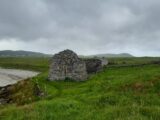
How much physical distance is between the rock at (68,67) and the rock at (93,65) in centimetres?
873

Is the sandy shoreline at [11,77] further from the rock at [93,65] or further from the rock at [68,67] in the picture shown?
the rock at [68,67]

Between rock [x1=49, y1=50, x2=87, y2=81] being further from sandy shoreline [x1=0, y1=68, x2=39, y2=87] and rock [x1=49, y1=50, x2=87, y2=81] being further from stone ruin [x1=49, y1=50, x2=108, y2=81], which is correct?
sandy shoreline [x1=0, y1=68, x2=39, y2=87]

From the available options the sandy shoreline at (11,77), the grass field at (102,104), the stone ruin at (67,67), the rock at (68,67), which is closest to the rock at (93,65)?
the stone ruin at (67,67)

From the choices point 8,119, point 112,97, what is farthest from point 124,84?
point 8,119

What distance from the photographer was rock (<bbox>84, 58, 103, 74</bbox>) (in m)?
70.2

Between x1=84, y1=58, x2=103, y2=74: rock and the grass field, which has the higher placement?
x1=84, y1=58, x2=103, y2=74: rock

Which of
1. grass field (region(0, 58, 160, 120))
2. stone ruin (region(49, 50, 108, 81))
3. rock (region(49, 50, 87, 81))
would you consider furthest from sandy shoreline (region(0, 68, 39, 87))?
grass field (region(0, 58, 160, 120))

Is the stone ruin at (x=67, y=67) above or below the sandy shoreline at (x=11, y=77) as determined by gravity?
above

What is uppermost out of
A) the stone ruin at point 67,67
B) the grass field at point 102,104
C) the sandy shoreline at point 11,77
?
the stone ruin at point 67,67

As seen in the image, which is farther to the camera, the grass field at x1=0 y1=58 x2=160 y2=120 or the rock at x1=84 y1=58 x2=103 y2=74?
the rock at x1=84 y1=58 x2=103 y2=74

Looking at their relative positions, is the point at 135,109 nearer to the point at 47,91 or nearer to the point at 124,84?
the point at 124,84

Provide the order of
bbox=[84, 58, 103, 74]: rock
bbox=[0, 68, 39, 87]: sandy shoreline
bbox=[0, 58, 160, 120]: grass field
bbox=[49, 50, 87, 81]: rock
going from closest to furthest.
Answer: bbox=[0, 58, 160, 120]: grass field < bbox=[49, 50, 87, 81]: rock < bbox=[84, 58, 103, 74]: rock < bbox=[0, 68, 39, 87]: sandy shoreline

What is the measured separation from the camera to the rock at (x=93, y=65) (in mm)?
70250

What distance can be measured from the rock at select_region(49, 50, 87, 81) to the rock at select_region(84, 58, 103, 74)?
8.73 m
